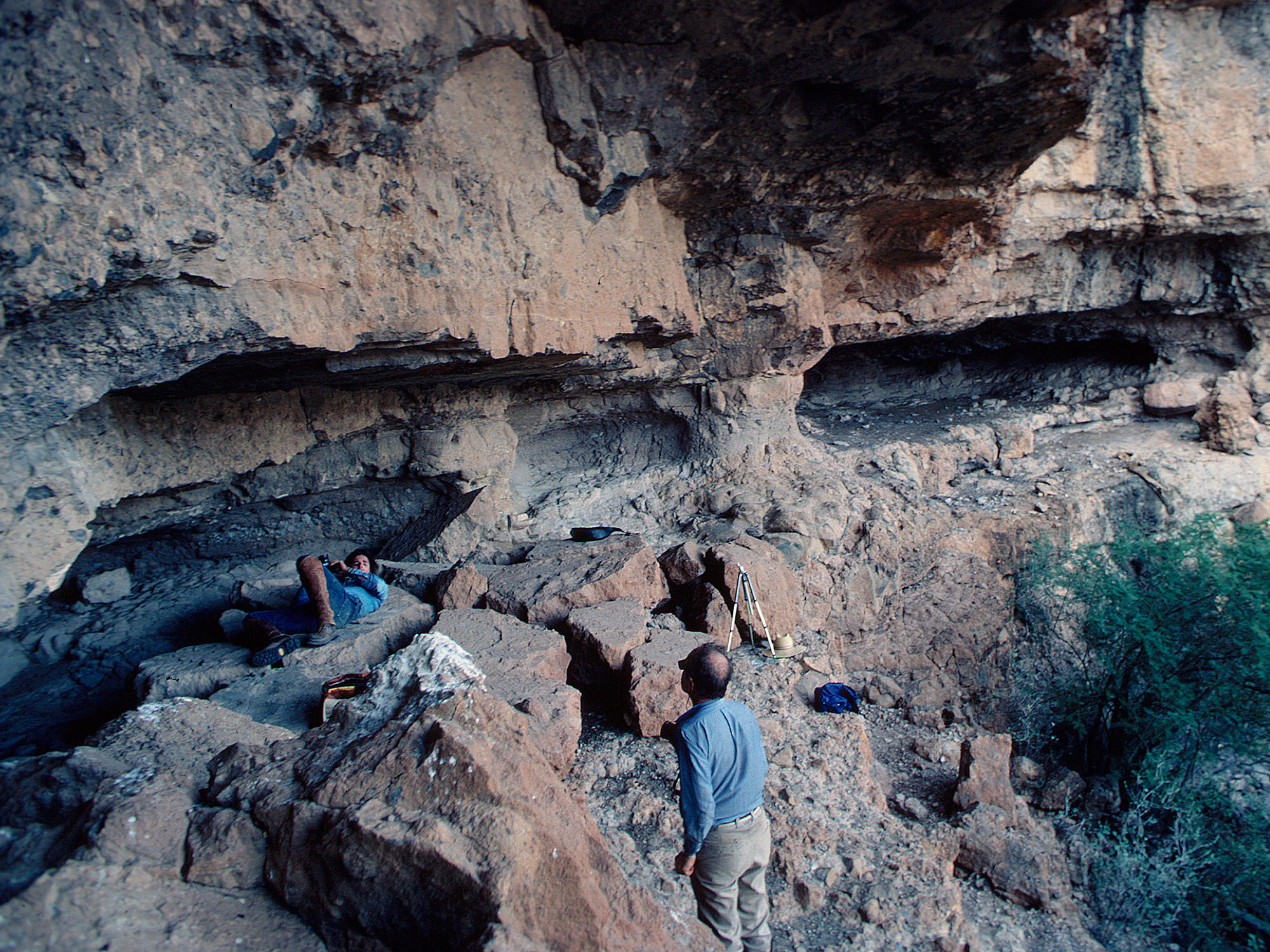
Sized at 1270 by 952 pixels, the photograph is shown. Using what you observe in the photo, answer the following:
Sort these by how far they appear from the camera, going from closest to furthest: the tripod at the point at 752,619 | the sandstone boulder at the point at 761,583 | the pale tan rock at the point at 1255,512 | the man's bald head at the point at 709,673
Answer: the man's bald head at the point at 709,673, the tripod at the point at 752,619, the sandstone boulder at the point at 761,583, the pale tan rock at the point at 1255,512

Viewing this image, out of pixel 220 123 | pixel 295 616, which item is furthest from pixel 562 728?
pixel 220 123

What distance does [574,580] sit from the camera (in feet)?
13.5

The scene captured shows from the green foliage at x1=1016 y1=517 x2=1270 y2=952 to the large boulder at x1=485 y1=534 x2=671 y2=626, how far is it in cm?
253

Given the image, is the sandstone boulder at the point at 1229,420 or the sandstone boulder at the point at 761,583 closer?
the sandstone boulder at the point at 761,583

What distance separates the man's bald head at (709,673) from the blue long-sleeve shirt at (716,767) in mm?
32

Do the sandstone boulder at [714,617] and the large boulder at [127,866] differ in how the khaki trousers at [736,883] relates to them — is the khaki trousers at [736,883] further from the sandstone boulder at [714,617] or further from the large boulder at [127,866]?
the sandstone boulder at [714,617]

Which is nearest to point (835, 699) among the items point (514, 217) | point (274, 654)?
point (274, 654)

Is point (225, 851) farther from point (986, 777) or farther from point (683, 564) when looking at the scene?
point (986, 777)

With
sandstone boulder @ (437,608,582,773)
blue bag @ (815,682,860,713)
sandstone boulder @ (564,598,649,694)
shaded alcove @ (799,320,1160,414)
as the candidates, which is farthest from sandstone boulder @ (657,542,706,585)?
shaded alcove @ (799,320,1160,414)

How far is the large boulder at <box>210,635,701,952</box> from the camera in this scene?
6.08 ft

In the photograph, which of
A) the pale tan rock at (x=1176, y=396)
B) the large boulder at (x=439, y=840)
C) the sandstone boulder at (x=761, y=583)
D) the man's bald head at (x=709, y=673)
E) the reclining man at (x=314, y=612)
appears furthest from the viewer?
the pale tan rock at (x=1176, y=396)

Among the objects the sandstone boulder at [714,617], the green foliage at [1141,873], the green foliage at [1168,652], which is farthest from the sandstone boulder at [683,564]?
the green foliage at [1168,652]

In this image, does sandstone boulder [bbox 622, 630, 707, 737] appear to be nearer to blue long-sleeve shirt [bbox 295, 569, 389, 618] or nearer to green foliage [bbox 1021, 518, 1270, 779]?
blue long-sleeve shirt [bbox 295, 569, 389, 618]

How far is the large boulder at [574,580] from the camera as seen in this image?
3951mm
